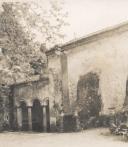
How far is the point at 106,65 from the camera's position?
50.5 ft

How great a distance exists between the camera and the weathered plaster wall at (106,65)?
14844mm

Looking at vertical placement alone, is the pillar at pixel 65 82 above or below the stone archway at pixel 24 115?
above

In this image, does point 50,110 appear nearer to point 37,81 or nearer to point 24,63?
point 37,81

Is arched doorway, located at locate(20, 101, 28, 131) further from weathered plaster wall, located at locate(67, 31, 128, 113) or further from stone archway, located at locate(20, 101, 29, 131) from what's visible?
weathered plaster wall, located at locate(67, 31, 128, 113)

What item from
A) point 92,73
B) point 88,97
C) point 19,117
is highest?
point 92,73

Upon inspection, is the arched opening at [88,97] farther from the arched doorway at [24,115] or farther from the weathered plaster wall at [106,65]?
the arched doorway at [24,115]

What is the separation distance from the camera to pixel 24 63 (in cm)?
1432

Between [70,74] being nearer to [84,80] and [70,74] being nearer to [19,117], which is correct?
[84,80]

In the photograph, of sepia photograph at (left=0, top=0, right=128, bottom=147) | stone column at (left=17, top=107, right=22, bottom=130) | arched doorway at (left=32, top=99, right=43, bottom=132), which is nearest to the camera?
sepia photograph at (left=0, top=0, right=128, bottom=147)

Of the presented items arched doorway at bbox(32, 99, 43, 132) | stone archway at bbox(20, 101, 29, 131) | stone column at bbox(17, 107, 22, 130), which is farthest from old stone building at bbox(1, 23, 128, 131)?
stone column at bbox(17, 107, 22, 130)

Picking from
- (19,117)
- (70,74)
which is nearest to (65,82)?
(70,74)

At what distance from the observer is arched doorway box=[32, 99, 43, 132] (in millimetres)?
18766

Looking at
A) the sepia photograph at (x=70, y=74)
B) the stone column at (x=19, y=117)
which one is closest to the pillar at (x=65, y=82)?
the sepia photograph at (x=70, y=74)

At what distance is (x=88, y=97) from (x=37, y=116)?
12.4 ft
